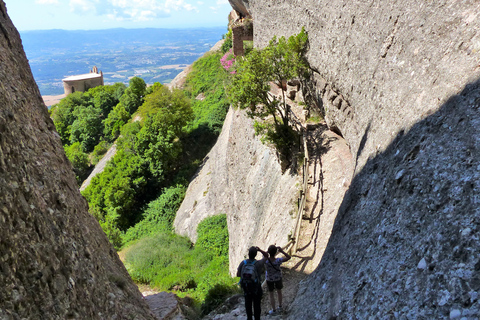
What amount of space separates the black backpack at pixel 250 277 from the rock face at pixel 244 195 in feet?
12.5

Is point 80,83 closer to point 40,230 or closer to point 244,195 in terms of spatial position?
point 244,195

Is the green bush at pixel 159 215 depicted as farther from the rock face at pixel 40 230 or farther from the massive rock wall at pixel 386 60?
the rock face at pixel 40 230

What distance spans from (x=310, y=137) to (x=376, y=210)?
7.73 m

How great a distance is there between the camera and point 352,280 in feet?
16.5

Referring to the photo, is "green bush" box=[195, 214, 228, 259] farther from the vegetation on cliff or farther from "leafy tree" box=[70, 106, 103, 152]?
"leafy tree" box=[70, 106, 103, 152]

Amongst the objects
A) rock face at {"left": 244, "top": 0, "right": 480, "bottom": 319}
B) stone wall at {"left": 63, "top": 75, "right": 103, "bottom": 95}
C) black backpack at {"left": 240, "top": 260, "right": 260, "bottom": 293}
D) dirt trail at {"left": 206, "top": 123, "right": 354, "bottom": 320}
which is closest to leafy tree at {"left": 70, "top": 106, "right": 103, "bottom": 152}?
stone wall at {"left": 63, "top": 75, "right": 103, "bottom": 95}

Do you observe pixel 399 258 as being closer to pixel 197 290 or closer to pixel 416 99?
pixel 416 99

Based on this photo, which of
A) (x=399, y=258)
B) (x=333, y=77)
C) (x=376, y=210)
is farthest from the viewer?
(x=333, y=77)

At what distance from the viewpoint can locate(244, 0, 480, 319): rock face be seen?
12.2ft

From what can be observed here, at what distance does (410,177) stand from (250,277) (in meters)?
3.30

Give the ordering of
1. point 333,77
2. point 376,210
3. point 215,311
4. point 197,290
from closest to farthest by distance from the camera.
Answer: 1. point 376,210
2. point 215,311
3. point 333,77
4. point 197,290

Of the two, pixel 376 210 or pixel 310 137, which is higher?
pixel 310 137

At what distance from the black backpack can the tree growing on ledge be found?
278 inches

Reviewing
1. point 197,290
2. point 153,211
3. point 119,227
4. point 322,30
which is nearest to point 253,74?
point 322,30
